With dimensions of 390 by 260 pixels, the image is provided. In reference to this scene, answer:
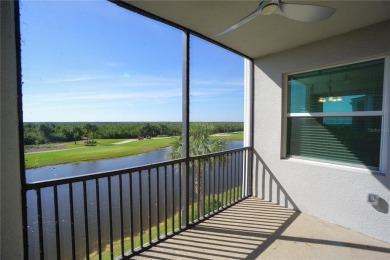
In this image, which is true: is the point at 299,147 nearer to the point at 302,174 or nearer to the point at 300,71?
the point at 302,174

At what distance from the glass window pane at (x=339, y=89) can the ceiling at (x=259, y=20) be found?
19.1 inches

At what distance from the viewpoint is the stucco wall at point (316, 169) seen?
7.71 ft

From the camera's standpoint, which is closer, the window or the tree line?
the tree line

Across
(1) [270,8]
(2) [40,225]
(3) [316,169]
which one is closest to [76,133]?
(2) [40,225]

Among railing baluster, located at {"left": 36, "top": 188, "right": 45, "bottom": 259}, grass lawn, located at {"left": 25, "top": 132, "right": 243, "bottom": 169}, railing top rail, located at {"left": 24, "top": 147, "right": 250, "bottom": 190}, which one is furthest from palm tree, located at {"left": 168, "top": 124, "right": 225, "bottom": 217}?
railing baluster, located at {"left": 36, "top": 188, "right": 45, "bottom": 259}

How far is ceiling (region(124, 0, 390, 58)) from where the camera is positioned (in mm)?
1914

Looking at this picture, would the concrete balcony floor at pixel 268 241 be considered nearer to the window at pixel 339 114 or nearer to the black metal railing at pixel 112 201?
the black metal railing at pixel 112 201

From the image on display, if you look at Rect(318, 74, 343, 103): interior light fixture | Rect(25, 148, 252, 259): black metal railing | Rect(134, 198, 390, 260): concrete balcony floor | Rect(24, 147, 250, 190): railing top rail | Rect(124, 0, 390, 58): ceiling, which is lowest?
Rect(134, 198, 390, 260): concrete balcony floor

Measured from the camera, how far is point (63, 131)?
6.41ft

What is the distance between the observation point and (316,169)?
9.38 feet

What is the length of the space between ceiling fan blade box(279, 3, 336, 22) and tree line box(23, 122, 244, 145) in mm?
1784

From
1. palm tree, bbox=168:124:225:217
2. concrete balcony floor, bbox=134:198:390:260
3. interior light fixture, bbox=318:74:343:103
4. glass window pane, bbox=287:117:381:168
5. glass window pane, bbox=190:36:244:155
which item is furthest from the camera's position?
palm tree, bbox=168:124:225:217

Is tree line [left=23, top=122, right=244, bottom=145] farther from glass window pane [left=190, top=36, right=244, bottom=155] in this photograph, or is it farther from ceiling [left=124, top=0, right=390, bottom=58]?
ceiling [left=124, top=0, right=390, bottom=58]

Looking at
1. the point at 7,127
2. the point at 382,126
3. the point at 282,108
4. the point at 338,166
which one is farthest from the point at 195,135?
the point at 7,127
